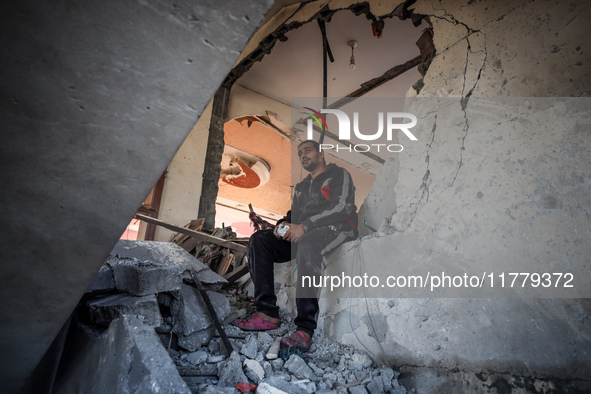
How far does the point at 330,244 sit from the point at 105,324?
1494 mm

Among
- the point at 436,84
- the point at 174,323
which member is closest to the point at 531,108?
the point at 436,84

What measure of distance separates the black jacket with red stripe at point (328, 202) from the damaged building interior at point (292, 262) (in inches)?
6.6

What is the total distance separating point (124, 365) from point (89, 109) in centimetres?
92

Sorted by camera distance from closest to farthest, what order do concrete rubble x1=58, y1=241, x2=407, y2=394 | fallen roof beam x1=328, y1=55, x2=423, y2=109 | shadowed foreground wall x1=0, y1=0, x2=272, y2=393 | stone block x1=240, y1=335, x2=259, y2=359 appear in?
shadowed foreground wall x1=0, y1=0, x2=272, y2=393, concrete rubble x1=58, y1=241, x2=407, y2=394, stone block x1=240, y1=335, x2=259, y2=359, fallen roof beam x1=328, y1=55, x2=423, y2=109

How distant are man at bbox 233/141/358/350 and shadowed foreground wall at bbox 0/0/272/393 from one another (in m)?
1.38

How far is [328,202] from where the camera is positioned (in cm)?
257

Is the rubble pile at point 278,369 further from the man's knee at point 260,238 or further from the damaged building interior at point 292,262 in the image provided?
the man's knee at point 260,238

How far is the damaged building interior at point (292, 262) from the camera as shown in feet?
2.62

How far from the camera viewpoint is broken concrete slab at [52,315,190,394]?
1040mm

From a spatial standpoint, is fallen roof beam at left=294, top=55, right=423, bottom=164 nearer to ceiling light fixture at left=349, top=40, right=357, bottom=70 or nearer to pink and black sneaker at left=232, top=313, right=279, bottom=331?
ceiling light fixture at left=349, top=40, right=357, bottom=70

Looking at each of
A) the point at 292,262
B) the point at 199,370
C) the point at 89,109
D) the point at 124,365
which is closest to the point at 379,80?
the point at 292,262

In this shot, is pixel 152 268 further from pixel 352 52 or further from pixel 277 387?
pixel 352 52

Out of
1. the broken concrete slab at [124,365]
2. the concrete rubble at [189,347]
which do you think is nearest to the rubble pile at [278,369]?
the concrete rubble at [189,347]

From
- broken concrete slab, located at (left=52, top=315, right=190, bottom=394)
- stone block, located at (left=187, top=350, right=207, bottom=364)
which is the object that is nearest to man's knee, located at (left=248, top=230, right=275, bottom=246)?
stone block, located at (left=187, top=350, right=207, bottom=364)
